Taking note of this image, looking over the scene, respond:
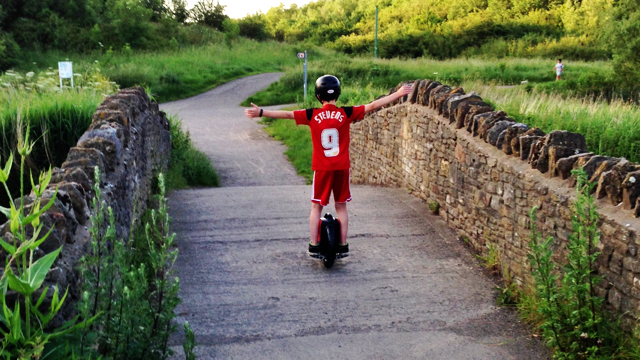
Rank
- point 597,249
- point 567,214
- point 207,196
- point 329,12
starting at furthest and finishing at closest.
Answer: point 329,12
point 207,196
point 567,214
point 597,249

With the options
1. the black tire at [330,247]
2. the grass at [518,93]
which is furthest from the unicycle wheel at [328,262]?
the grass at [518,93]

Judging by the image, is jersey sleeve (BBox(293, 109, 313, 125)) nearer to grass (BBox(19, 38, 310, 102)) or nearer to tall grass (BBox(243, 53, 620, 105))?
tall grass (BBox(243, 53, 620, 105))

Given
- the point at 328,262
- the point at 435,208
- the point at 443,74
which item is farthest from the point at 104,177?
the point at 443,74

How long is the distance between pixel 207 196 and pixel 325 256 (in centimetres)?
336

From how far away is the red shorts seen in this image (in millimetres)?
5387

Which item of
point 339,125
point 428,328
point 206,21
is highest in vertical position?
point 206,21

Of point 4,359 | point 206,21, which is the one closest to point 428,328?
point 4,359

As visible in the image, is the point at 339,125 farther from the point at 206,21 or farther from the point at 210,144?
the point at 206,21

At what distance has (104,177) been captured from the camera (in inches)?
182

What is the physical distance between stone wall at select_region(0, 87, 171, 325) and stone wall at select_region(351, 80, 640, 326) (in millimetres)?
3018

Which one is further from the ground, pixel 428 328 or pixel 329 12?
pixel 329 12

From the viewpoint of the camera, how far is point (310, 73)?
28172 millimetres

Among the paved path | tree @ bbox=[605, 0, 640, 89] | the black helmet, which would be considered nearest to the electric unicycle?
the paved path

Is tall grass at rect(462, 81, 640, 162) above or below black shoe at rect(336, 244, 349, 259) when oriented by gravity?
above
